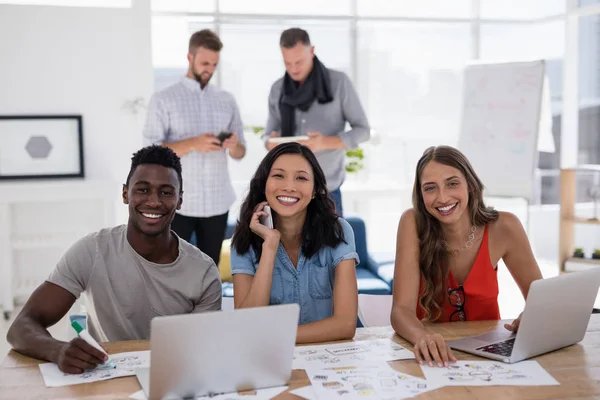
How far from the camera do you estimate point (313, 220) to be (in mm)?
2303

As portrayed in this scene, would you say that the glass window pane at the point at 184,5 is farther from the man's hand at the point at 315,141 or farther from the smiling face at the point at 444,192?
the smiling face at the point at 444,192

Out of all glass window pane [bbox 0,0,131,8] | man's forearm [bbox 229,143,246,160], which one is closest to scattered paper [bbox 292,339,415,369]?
man's forearm [bbox 229,143,246,160]

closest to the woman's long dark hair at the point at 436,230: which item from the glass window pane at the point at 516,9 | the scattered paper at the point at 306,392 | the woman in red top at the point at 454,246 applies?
the woman in red top at the point at 454,246

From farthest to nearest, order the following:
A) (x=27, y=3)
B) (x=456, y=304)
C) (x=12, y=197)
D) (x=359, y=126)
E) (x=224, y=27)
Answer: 1. (x=224, y=27)
2. (x=27, y=3)
3. (x=12, y=197)
4. (x=359, y=126)
5. (x=456, y=304)

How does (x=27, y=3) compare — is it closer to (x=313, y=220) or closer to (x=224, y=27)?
(x=224, y=27)

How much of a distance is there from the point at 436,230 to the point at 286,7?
427cm

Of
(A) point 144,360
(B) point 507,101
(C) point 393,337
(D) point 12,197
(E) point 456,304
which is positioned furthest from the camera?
(B) point 507,101

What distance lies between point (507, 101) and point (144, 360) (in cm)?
445

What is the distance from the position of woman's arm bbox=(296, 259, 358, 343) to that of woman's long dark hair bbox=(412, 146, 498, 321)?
0.82 ft

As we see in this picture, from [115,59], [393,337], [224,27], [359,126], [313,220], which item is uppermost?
[224,27]

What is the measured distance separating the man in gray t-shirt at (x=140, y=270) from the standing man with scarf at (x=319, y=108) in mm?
1465

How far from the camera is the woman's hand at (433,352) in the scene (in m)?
1.70

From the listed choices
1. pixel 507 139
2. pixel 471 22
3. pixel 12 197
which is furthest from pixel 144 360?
pixel 471 22

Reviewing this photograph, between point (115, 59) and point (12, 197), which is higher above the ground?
point (115, 59)
